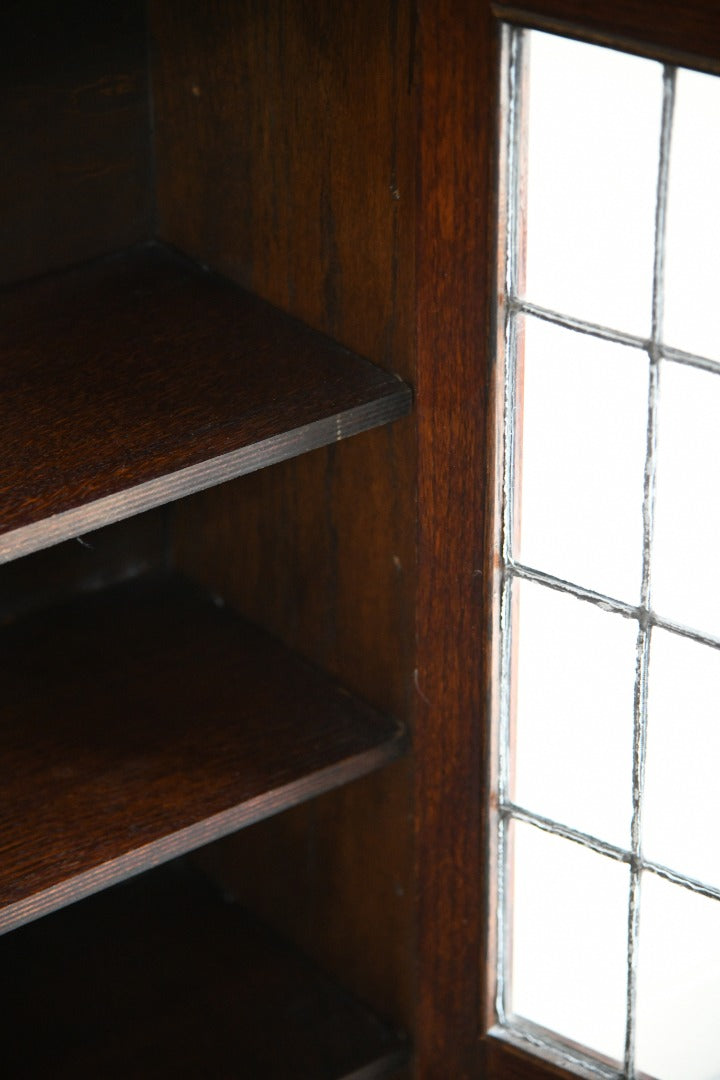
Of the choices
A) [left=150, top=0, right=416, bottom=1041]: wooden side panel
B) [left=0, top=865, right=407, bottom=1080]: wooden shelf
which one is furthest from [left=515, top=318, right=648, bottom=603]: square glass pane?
[left=0, top=865, right=407, bottom=1080]: wooden shelf

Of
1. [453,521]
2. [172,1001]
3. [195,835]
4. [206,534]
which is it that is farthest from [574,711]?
[172,1001]

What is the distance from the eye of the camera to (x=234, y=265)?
1.99m

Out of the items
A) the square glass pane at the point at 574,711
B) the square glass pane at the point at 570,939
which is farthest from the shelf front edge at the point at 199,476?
the square glass pane at the point at 570,939

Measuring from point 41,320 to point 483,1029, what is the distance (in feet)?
3.31

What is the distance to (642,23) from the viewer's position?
4.92ft

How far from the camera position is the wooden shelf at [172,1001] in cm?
211

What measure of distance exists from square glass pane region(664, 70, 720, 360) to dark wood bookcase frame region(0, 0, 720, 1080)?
0.19 ft

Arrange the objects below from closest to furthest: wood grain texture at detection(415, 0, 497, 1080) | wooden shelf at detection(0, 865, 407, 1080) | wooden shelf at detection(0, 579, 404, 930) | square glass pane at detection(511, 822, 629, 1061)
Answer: wood grain texture at detection(415, 0, 497, 1080)
wooden shelf at detection(0, 579, 404, 930)
square glass pane at detection(511, 822, 629, 1061)
wooden shelf at detection(0, 865, 407, 1080)

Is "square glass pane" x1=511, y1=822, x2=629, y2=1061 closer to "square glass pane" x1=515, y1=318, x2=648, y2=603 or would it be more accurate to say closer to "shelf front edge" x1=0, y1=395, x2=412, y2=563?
"square glass pane" x1=515, y1=318, x2=648, y2=603

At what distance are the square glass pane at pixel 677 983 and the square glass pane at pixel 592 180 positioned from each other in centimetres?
64

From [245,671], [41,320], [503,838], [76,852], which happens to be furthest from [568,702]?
[41,320]

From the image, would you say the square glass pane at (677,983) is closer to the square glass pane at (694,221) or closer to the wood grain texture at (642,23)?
the square glass pane at (694,221)

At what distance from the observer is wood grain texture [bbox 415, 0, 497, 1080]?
5.49ft

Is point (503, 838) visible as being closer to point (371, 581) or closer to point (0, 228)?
point (371, 581)
